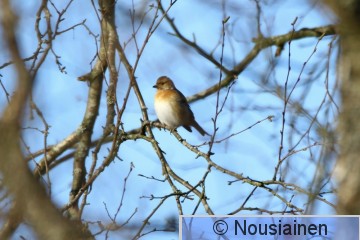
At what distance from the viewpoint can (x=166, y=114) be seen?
7.17 meters

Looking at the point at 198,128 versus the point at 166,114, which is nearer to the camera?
the point at 166,114

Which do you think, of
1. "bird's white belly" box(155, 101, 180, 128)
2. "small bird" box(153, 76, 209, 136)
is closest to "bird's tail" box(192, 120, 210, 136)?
"small bird" box(153, 76, 209, 136)

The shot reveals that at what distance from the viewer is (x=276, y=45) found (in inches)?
287

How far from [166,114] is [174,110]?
13 centimetres

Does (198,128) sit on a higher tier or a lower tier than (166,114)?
higher

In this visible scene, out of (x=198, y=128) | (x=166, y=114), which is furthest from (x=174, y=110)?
(x=198, y=128)

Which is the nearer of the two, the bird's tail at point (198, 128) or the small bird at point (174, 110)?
the small bird at point (174, 110)

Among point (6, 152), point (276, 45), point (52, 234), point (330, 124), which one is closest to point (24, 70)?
point (6, 152)

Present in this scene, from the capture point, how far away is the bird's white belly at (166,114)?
23.3 ft

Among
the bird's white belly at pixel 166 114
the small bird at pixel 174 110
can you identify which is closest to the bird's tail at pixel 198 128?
the small bird at pixel 174 110

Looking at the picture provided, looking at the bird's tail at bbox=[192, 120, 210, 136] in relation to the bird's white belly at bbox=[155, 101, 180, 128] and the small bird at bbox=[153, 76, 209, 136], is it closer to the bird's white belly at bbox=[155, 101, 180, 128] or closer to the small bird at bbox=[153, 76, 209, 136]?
the small bird at bbox=[153, 76, 209, 136]

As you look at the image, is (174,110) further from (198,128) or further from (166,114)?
(198,128)

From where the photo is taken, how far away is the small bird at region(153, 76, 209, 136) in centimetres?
718

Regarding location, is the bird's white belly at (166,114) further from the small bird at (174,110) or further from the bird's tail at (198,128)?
the bird's tail at (198,128)
